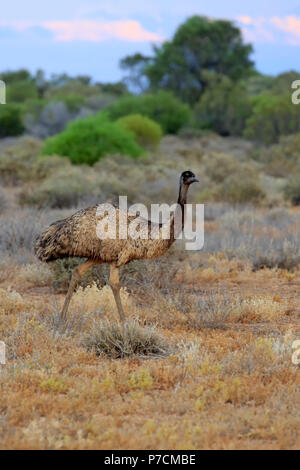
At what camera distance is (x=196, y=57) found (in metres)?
54.1

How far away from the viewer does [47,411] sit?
498 cm

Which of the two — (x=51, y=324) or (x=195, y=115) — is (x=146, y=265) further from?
(x=195, y=115)

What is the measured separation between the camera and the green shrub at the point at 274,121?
3403 cm

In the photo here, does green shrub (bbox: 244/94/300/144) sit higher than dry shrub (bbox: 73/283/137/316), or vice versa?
green shrub (bbox: 244/94/300/144)

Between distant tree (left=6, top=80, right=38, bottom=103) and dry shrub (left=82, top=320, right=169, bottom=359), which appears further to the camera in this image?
distant tree (left=6, top=80, right=38, bottom=103)

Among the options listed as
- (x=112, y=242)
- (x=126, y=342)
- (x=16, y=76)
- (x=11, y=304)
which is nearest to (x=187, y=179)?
(x=112, y=242)

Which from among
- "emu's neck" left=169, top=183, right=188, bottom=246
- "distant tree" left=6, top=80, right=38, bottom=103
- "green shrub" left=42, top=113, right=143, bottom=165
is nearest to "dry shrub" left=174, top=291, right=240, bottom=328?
"emu's neck" left=169, top=183, right=188, bottom=246

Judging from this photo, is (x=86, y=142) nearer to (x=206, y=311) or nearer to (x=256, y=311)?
(x=256, y=311)

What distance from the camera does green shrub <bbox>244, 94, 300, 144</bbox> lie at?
112ft

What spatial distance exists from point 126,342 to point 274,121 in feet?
98.6

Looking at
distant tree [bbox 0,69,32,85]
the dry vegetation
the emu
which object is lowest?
the dry vegetation

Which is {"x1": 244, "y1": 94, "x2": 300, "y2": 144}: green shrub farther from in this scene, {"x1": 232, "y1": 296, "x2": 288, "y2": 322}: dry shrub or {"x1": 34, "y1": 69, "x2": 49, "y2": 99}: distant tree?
{"x1": 34, "y1": 69, "x2": 49, "y2": 99}: distant tree

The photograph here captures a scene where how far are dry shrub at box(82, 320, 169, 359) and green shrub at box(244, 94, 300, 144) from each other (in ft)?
95.1
